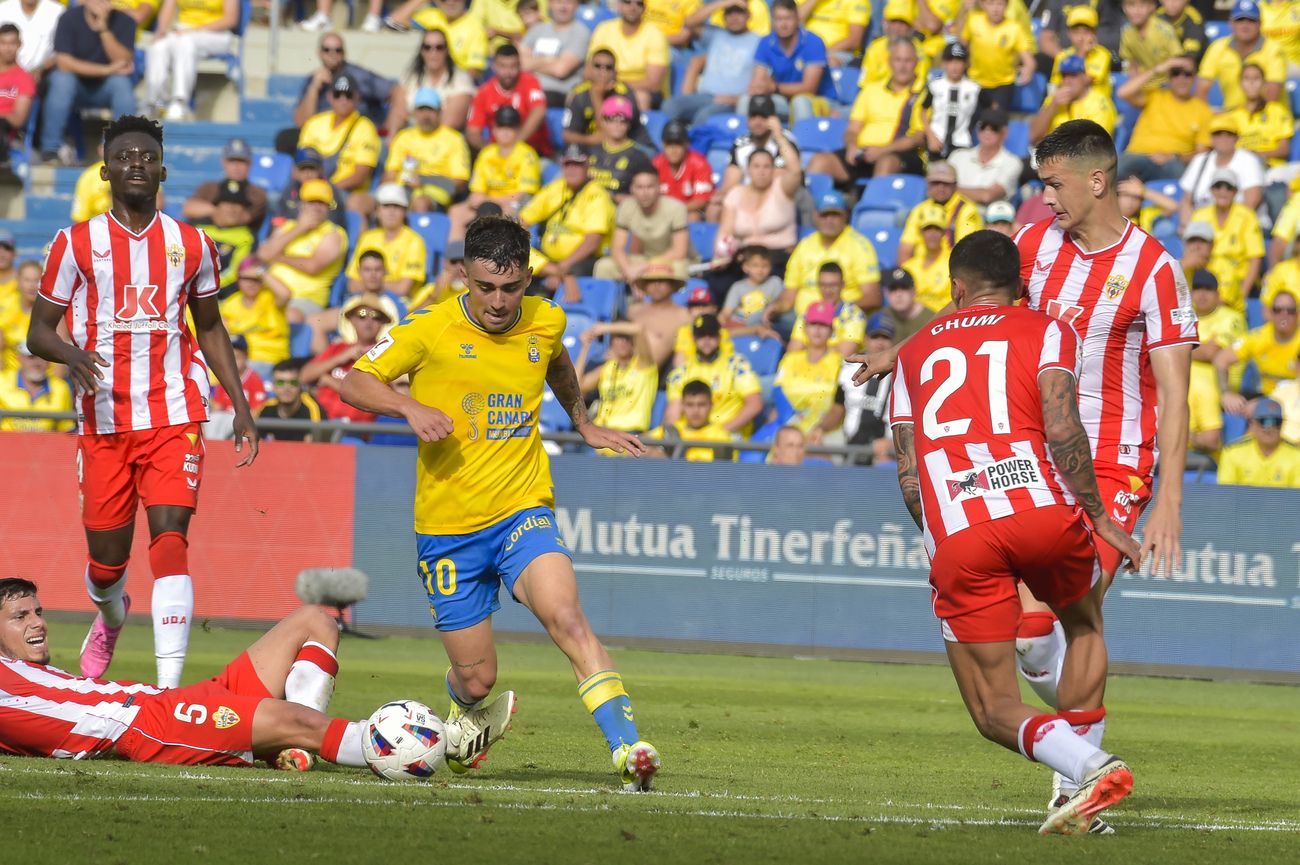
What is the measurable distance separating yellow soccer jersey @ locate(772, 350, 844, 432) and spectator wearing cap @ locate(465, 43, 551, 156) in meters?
5.17

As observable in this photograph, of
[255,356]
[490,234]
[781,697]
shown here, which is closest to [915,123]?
[255,356]

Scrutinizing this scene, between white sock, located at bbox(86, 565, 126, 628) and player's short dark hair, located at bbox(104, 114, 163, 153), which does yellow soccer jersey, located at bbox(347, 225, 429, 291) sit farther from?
player's short dark hair, located at bbox(104, 114, 163, 153)

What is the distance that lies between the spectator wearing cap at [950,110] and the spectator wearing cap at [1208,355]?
2.94 meters

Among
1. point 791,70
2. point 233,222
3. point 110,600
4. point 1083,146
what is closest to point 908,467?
point 1083,146

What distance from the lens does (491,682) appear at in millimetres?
7734

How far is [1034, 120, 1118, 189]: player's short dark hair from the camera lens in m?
7.40

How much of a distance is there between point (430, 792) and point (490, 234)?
2175 millimetres

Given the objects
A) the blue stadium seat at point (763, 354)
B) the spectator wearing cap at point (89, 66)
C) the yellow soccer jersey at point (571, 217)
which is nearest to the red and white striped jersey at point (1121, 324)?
the blue stadium seat at point (763, 354)

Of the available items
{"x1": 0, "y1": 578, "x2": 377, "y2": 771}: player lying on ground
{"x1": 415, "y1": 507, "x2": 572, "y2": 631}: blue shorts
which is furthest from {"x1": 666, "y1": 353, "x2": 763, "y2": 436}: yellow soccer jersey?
{"x1": 0, "y1": 578, "x2": 377, "y2": 771}: player lying on ground

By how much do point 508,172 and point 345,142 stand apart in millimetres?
2158

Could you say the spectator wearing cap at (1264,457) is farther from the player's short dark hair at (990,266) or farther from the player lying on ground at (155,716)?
the player lying on ground at (155,716)

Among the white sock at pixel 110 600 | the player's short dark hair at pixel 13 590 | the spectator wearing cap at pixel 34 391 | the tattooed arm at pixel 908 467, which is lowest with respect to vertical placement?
the spectator wearing cap at pixel 34 391

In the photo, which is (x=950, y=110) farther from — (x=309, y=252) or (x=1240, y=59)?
(x=309, y=252)

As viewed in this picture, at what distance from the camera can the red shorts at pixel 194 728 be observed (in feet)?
23.9
